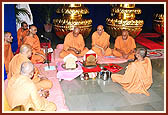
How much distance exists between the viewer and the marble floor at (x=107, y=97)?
12.9 ft

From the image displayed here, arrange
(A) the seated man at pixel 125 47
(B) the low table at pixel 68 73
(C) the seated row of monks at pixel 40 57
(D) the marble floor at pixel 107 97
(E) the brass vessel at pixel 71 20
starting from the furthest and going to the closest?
(E) the brass vessel at pixel 71 20 → (A) the seated man at pixel 125 47 → (B) the low table at pixel 68 73 → (D) the marble floor at pixel 107 97 → (C) the seated row of monks at pixel 40 57

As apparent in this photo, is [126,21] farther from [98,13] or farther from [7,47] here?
[7,47]

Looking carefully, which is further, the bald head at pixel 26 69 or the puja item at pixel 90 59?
the puja item at pixel 90 59

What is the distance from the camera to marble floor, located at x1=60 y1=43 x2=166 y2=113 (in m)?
3.94

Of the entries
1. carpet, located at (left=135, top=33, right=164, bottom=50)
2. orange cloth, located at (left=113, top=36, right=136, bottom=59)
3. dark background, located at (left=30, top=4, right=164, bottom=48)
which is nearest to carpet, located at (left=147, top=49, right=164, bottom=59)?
carpet, located at (left=135, top=33, right=164, bottom=50)

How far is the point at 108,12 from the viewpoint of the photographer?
1162 centimetres

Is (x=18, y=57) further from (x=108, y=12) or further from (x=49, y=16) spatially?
(x=108, y=12)

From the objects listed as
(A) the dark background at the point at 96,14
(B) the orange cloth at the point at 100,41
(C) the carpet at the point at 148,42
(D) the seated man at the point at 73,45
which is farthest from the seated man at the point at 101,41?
(A) the dark background at the point at 96,14

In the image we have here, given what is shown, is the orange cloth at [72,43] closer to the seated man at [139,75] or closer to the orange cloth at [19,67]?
the orange cloth at [19,67]

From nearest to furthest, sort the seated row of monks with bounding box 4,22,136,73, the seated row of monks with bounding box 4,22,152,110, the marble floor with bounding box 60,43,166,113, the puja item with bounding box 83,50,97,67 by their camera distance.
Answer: the seated row of monks with bounding box 4,22,152,110 < the marble floor with bounding box 60,43,166,113 < the puja item with bounding box 83,50,97,67 < the seated row of monks with bounding box 4,22,136,73

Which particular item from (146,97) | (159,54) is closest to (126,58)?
(159,54)

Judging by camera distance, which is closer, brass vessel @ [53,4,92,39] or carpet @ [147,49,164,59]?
carpet @ [147,49,164,59]

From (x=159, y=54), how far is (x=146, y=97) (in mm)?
3318

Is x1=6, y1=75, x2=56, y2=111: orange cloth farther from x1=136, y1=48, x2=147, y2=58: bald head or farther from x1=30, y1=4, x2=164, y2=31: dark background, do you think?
x1=30, y1=4, x2=164, y2=31: dark background
